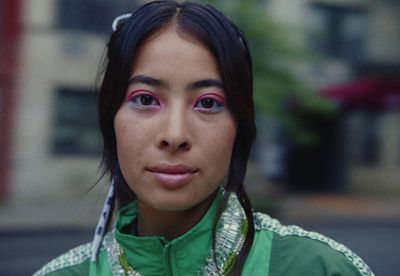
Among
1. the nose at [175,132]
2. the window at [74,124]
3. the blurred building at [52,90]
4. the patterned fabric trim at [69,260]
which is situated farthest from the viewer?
the window at [74,124]

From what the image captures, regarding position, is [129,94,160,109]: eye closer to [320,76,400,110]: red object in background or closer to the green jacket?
the green jacket

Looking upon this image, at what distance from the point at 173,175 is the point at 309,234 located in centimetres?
34

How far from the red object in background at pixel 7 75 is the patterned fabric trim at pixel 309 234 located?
53.0 ft

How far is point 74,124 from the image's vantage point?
61.5 feet

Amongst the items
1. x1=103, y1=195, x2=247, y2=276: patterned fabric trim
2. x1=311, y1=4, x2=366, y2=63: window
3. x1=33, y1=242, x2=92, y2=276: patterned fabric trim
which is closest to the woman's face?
x1=103, y1=195, x2=247, y2=276: patterned fabric trim

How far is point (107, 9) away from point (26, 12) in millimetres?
1840

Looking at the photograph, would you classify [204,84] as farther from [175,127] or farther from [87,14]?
[87,14]

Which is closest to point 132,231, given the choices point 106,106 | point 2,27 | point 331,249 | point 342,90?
point 106,106

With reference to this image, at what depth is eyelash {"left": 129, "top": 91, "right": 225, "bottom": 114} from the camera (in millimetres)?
1626

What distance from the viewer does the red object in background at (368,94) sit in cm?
2083

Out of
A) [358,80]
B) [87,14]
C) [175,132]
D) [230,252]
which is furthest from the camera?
[358,80]

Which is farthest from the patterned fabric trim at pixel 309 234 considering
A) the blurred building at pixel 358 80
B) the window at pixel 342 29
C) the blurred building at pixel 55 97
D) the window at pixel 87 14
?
the window at pixel 342 29

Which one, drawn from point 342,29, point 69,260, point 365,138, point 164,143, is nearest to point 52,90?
point 342,29

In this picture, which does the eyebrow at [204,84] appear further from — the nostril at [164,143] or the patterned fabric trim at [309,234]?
the patterned fabric trim at [309,234]
